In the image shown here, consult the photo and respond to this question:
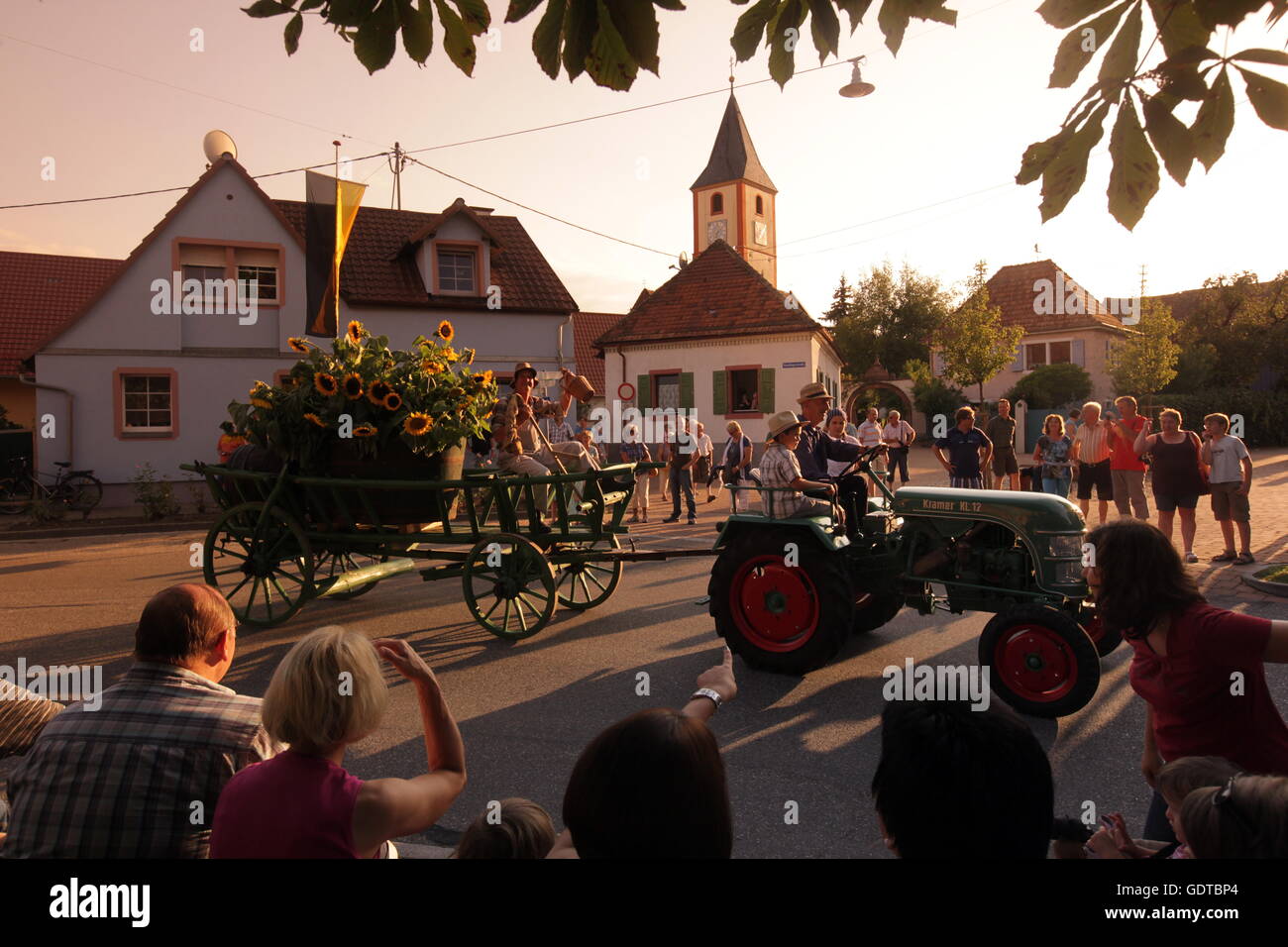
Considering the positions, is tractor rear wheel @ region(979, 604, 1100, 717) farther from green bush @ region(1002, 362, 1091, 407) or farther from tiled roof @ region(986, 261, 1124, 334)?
→ tiled roof @ region(986, 261, 1124, 334)

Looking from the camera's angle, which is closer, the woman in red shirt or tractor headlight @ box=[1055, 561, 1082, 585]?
the woman in red shirt

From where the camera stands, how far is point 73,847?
217cm

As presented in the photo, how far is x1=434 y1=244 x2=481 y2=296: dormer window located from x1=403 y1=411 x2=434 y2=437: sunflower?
55.4ft

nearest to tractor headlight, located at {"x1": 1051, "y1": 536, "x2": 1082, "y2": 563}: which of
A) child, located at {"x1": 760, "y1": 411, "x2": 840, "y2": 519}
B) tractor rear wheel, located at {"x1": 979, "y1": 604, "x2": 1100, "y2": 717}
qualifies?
tractor rear wheel, located at {"x1": 979, "y1": 604, "x2": 1100, "y2": 717}

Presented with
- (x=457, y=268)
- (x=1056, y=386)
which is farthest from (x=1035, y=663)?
(x=1056, y=386)

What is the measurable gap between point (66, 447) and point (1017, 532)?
19795 millimetres

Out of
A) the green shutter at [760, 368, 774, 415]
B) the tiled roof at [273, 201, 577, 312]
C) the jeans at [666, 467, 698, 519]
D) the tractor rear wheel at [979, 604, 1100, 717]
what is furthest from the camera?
the green shutter at [760, 368, 774, 415]

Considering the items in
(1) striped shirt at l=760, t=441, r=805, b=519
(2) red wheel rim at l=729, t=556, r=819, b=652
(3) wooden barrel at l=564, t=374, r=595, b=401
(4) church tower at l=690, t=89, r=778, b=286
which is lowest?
(2) red wheel rim at l=729, t=556, r=819, b=652

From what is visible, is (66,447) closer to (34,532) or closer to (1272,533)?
(34,532)

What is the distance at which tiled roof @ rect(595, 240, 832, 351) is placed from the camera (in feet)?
88.9

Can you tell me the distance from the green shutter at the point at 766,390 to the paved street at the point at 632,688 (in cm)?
1664

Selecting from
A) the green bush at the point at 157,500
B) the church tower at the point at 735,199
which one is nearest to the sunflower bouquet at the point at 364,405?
the green bush at the point at 157,500

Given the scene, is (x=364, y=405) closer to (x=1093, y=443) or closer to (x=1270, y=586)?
(x=1270, y=586)

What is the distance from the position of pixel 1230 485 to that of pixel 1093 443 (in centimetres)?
206
